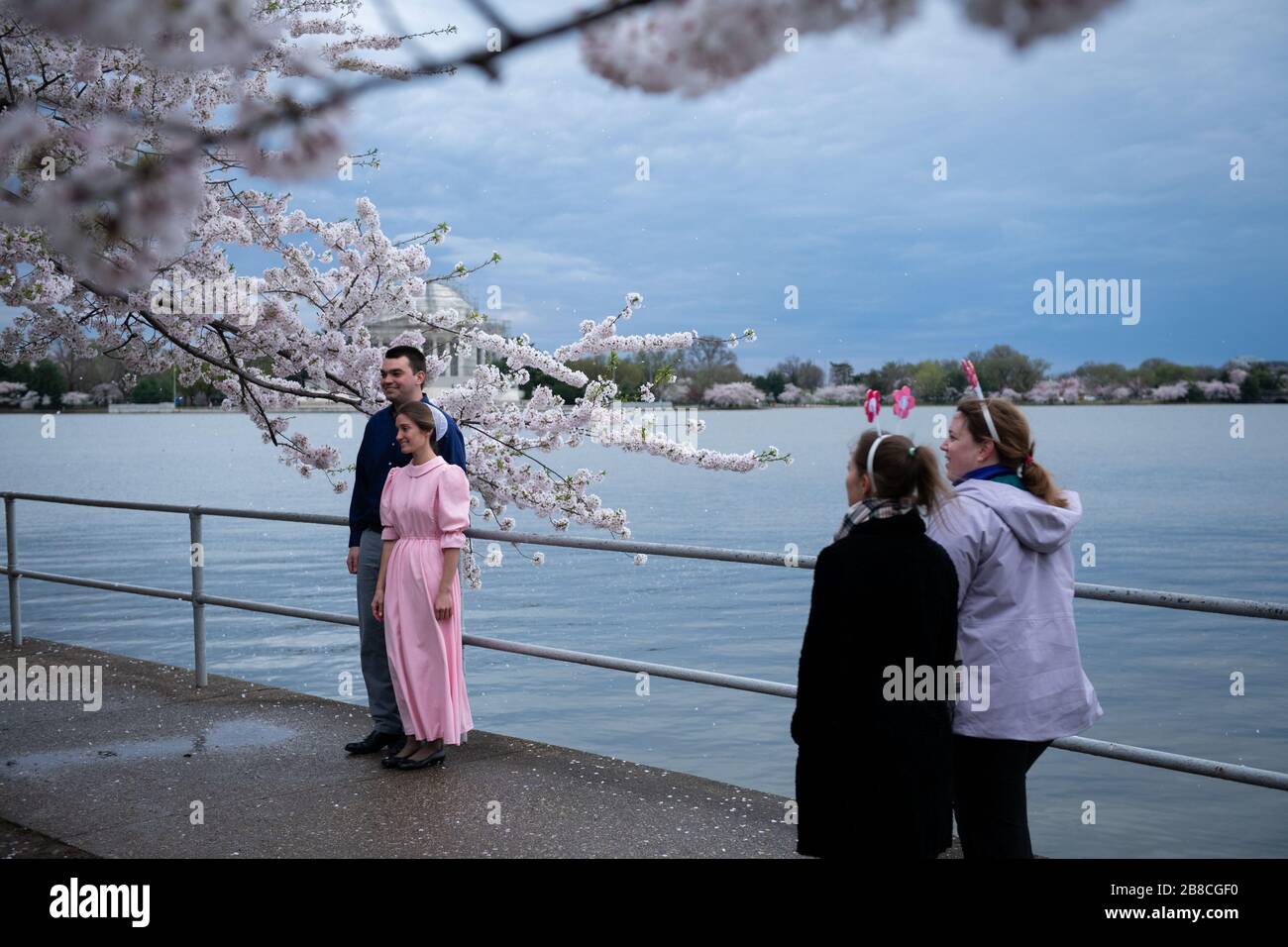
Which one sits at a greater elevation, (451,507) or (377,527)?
(451,507)

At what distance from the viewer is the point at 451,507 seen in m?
5.56

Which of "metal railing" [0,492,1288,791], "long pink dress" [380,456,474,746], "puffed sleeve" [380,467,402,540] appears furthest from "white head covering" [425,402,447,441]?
"metal railing" [0,492,1288,791]

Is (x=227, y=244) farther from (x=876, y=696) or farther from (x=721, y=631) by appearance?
(x=721, y=631)

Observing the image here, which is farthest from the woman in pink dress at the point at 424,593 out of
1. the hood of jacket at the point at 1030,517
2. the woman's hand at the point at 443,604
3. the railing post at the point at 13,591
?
the railing post at the point at 13,591

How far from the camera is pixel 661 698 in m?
16.3

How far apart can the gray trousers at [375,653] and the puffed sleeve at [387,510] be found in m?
0.22

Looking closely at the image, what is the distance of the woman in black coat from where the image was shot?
3.20 meters

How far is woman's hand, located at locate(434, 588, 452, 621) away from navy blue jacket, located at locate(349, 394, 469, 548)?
64 centimetres

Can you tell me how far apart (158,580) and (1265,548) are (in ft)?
96.6

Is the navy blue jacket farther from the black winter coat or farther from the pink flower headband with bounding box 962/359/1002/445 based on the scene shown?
the black winter coat

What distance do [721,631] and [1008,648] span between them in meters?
18.9

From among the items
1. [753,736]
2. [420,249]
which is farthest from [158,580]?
[420,249]

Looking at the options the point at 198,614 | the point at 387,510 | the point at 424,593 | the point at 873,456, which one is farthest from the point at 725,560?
the point at 198,614

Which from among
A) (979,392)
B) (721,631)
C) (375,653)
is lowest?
(721,631)
